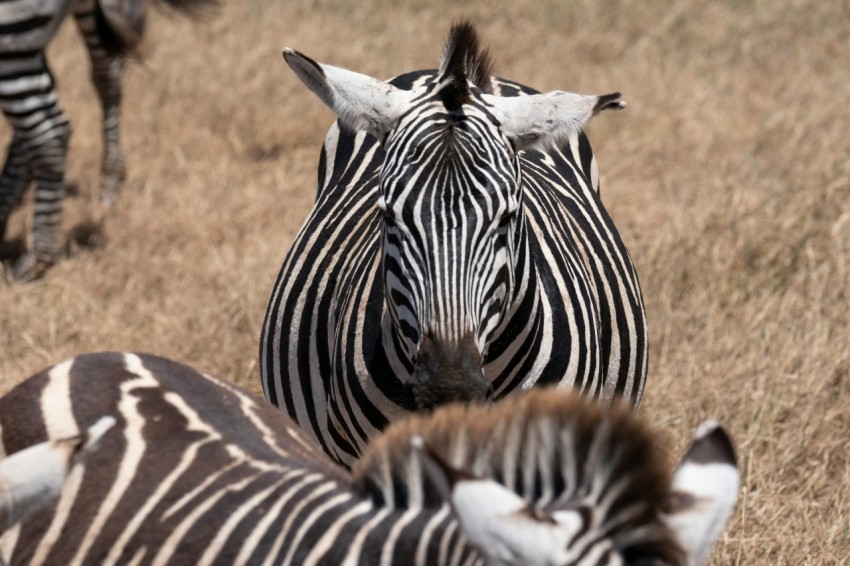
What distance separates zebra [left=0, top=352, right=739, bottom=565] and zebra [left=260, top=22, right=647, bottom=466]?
583 mm

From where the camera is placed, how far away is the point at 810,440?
4574 mm

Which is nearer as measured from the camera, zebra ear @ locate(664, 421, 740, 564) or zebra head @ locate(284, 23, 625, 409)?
zebra ear @ locate(664, 421, 740, 564)

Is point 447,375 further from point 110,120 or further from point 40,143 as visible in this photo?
point 110,120

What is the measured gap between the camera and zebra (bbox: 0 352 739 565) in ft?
5.72

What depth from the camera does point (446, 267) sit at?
303 centimetres

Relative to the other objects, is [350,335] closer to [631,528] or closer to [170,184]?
[631,528]

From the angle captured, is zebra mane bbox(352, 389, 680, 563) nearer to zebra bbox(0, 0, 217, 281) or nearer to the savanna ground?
the savanna ground

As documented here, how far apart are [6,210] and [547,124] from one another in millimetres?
4999

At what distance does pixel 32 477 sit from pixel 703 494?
1131 mm

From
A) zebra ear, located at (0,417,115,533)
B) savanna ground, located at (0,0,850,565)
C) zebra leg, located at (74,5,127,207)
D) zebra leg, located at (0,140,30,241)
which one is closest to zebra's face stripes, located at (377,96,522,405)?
savanna ground, located at (0,0,850,565)

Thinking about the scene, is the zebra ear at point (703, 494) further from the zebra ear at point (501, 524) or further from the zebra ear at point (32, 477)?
the zebra ear at point (32, 477)

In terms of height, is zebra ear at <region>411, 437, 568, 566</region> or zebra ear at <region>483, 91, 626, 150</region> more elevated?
zebra ear at <region>483, 91, 626, 150</region>

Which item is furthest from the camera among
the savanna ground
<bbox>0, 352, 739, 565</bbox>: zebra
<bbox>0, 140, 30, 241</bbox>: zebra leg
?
<bbox>0, 140, 30, 241</bbox>: zebra leg

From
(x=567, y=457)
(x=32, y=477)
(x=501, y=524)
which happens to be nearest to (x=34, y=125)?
(x=32, y=477)
